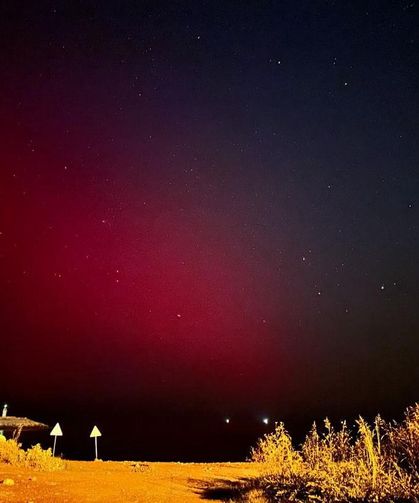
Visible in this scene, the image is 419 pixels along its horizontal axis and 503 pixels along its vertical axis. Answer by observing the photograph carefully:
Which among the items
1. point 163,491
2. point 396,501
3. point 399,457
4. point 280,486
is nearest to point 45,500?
point 163,491

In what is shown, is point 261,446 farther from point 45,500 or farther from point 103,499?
point 45,500

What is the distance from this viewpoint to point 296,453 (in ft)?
41.3

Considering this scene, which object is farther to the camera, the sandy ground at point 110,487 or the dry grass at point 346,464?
the sandy ground at point 110,487

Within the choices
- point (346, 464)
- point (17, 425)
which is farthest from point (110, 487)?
point (17, 425)

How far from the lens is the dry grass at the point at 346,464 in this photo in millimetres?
8969

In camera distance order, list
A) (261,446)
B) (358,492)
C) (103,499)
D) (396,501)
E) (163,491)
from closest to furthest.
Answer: (396,501) < (358,492) < (103,499) < (163,491) < (261,446)

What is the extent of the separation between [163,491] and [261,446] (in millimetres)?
3068

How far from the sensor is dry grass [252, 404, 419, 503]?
8969 mm

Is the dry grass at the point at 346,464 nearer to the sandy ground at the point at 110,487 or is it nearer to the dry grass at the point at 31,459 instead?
the sandy ground at the point at 110,487

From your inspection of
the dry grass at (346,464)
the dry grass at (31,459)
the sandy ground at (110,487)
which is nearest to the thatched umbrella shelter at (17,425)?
the dry grass at (31,459)

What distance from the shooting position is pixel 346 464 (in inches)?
407

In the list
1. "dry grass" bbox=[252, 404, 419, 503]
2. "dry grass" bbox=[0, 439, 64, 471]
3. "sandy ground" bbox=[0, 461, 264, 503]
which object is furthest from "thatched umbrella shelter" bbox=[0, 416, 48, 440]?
"dry grass" bbox=[252, 404, 419, 503]

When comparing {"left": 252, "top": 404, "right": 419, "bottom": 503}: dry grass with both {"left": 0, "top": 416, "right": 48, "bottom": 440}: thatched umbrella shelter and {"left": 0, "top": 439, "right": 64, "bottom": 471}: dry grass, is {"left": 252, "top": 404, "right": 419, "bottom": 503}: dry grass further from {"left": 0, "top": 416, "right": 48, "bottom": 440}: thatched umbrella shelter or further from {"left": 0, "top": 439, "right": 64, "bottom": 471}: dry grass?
{"left": 0, "top": 416, "right": 48, "bottom": 440}: thatched umbrella shelter

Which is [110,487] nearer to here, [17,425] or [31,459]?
[31,459]
